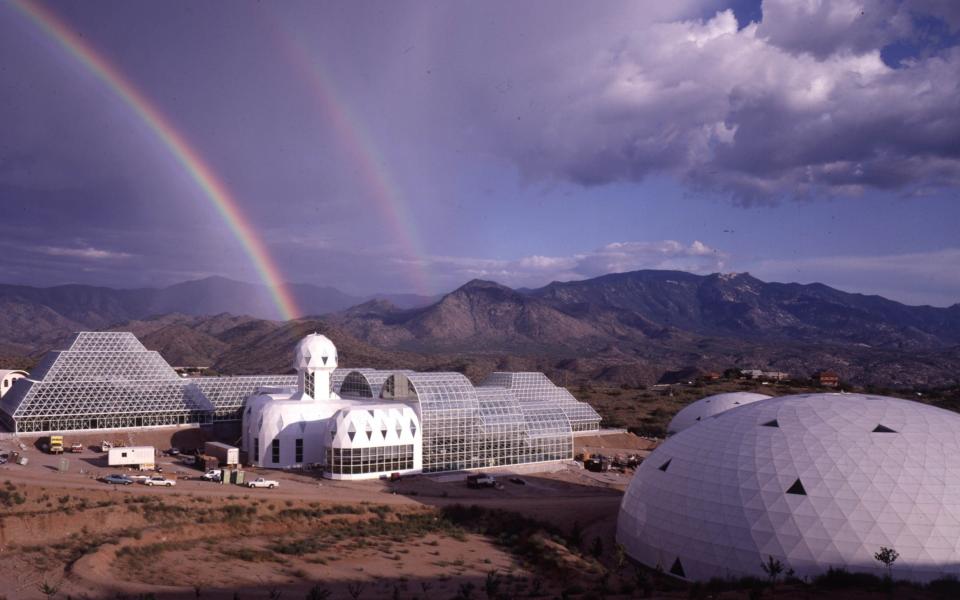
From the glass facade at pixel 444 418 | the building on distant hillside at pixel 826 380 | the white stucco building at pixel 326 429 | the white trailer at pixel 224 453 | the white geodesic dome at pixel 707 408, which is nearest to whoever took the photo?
the white stucco building at pixel 326 429

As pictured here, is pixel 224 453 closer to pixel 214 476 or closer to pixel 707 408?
pixel 214 476

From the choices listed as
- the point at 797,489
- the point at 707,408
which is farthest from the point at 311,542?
the point at 707,408

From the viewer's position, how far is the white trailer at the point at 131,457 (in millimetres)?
62594

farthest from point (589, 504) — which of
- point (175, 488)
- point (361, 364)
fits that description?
point (361, 364)

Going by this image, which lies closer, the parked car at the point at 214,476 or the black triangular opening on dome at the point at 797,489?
the black triangular opening on dome at the point at 797,489

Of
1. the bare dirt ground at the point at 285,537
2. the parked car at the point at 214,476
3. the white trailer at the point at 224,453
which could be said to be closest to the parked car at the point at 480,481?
the bare dirt ground at the point at 285,537

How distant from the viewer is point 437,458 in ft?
A: 226

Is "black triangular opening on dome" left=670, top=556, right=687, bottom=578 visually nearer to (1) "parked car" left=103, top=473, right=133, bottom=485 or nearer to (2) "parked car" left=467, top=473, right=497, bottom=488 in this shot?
(2) "parked car" left=467, top=473, right=497, bottom=488

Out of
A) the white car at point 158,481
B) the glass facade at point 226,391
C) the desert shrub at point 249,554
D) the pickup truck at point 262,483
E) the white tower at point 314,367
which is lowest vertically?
the desert shrub at point 249,554

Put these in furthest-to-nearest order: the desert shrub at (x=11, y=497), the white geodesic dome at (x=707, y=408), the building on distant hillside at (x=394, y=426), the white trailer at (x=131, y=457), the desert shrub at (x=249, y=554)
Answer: the white geodesic dome at (x=707, y=408), the building on distant hillside at (x=394, y=426), the white trailer at (x=131, y=457), the desert shrub at (x=11, y=497), the desert shrub at (x=249, y=554)

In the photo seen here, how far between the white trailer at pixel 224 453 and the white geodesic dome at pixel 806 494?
40284 millimetres

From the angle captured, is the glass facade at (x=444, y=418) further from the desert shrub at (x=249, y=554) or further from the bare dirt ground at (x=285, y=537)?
the desert shrub at (x=249, y=554)

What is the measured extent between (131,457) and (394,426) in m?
25.0

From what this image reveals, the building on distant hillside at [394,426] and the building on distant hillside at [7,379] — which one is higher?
the building on distant hillside at [7,379]
